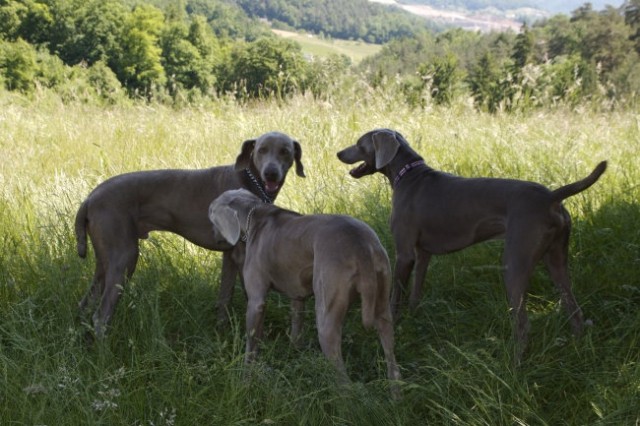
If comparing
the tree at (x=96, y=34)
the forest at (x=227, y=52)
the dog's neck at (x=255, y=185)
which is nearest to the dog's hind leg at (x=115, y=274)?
the dog's neck at (x=255, y=185)

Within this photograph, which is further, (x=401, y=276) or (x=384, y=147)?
(x=384, y=147)

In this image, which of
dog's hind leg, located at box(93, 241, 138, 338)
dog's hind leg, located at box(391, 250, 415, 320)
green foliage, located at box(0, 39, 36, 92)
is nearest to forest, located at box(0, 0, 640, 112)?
green foliage, located at box(0, 39, 36, 92)

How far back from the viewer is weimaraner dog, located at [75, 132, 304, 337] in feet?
12.1

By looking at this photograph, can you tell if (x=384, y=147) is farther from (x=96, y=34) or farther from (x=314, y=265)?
(x=96, y=34)

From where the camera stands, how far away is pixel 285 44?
19.3 m

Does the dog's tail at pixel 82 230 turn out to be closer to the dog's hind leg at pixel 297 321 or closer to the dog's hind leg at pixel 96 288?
the dog's hind leg at pixel 96 288

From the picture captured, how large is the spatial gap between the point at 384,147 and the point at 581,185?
48.2 inches

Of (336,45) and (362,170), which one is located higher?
(362,170)

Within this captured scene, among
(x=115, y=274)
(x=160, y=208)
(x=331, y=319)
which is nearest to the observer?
(x=331, y=319)

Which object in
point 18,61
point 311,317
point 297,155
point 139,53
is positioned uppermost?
point 297,155

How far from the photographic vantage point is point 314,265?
2996 millimetres

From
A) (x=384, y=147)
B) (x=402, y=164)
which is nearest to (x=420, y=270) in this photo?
(x=402, y=164)

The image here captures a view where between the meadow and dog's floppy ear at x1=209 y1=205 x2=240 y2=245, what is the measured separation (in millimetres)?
454

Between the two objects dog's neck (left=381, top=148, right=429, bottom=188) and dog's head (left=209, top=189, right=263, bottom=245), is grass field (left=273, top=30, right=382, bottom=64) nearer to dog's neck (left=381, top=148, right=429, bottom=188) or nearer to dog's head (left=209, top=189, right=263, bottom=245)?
dog's neck (left=381, top=148, right=429, bottom=188)
